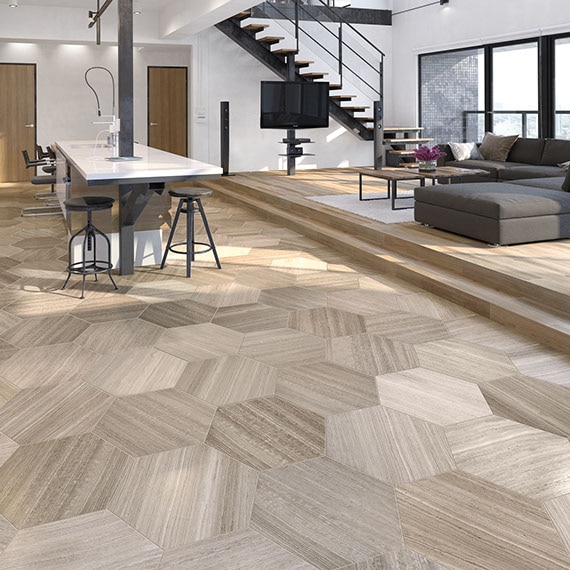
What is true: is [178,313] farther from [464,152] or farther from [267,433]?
[464,152]

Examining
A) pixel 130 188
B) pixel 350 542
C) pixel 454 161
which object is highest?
pixel 454 161

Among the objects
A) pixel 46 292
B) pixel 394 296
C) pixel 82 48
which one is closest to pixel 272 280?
pixel 394 296

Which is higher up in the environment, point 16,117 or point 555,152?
point 16,117

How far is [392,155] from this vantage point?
37.1ft

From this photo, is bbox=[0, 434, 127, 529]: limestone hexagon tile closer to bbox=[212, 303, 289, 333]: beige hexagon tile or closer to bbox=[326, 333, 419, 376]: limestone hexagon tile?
bbox=[326, 333, 419, 376]: limestone hexagon tile

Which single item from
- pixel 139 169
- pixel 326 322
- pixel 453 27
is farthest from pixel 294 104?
pixel 326 322

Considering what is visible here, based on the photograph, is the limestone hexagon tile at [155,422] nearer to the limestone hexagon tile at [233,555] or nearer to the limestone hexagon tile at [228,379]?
the limestone hexagon tile at [228,379]

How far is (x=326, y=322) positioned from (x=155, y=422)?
1.56 m

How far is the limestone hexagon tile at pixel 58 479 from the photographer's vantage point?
2.15 meters

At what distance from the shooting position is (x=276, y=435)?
268 cm

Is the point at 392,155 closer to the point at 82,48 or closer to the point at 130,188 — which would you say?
the point at 82,48

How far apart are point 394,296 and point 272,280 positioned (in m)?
0.95

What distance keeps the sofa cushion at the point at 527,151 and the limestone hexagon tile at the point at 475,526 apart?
6831 mm

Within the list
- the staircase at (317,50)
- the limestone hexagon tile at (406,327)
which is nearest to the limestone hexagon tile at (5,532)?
the limestone hexagon tile at (406,327)
